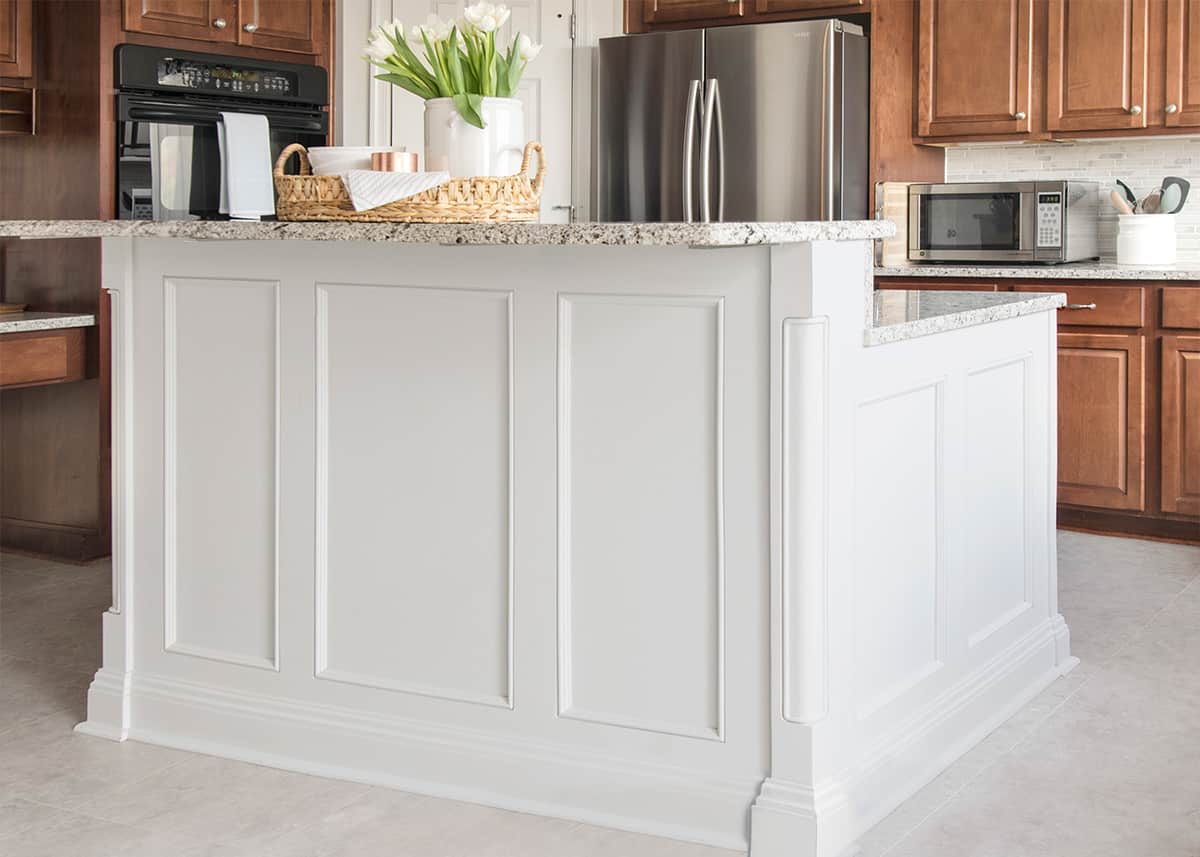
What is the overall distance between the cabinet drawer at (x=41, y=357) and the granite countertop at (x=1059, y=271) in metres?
2.64

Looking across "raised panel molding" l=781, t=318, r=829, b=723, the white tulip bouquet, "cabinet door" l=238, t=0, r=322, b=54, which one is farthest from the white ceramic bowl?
"cabinet door" l=238, t=0, r=322, b=54

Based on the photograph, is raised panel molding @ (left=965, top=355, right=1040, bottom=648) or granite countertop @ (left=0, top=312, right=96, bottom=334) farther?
granite countertop @ (left=0, top=312, right=96, bottom=334)

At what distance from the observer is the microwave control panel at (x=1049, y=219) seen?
4.85 m

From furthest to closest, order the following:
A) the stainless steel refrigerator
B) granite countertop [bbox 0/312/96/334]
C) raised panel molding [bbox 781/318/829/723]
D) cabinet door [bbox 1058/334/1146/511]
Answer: the stainless steel refrigerator < cabinet door [bbox 1058/334/1146/511] < granite countertop [bbox 0/312/96/334] < raised panel molding [bbox 781/318/829/723]

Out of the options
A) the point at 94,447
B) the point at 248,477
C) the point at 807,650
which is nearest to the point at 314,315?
the point at 248,477

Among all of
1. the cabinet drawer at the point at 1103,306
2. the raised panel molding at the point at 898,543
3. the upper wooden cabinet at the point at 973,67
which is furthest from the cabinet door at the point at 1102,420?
the raised panel molding at the point at 898,543

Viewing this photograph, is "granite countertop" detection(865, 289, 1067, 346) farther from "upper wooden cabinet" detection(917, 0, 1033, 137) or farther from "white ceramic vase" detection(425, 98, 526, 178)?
"upper wooden cabinet" detection(917, 0, 1033, 137)

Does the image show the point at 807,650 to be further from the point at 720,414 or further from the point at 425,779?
the point at 425,779

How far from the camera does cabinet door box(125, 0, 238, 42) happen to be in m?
4.29

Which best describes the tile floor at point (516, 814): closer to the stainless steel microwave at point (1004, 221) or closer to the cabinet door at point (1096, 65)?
the stainless steel microwave at point (1004, 221)

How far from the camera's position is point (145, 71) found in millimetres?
4285

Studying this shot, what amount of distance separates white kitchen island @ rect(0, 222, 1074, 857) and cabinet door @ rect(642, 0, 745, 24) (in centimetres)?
262

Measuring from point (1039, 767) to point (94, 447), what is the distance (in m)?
2.92

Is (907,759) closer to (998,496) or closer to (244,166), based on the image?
(998,496)
